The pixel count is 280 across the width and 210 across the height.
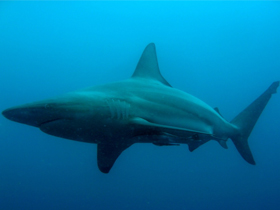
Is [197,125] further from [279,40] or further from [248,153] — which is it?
[279,40]

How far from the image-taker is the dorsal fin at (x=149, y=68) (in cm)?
502

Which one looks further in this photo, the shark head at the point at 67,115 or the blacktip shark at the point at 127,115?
the blacktip shark at the point at 127,115

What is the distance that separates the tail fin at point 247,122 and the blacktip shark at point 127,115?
0.35 feet

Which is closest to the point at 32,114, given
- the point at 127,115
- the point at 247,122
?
the point at 127,115

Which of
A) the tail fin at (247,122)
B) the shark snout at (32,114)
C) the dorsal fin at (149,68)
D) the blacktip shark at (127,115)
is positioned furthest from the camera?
the tail fin at (247,122)

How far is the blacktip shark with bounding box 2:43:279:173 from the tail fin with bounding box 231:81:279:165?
11cm

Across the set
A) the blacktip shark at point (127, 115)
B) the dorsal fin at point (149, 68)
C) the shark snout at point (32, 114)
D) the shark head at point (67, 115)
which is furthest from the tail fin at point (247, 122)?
the shark snout at point (32, 114)

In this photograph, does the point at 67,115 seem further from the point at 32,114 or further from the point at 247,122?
the point at 247,122

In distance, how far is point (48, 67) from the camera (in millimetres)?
68625

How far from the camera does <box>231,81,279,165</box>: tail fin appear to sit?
548 cm

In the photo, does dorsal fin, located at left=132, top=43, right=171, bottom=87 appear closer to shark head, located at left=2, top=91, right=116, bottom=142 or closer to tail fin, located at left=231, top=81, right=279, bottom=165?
shark head, located at left=2, top=91, right=116, bottom=142

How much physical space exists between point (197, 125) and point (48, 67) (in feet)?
233

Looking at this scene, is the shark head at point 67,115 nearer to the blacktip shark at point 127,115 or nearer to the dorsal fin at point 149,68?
the blacktip shark at point 127,115

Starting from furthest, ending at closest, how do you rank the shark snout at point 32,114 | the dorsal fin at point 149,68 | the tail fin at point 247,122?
the tail fin at point 247,122 < the dorsal fin at point 149,68 < the shark snout at point 32,114
